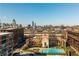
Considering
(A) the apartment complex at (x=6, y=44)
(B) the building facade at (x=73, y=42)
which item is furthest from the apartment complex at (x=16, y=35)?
(B) the building facade at (x=73, y=42)

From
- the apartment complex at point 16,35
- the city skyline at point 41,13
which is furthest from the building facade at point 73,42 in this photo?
the apartment complex at point 16,35

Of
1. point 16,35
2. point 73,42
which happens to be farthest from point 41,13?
point 73,42

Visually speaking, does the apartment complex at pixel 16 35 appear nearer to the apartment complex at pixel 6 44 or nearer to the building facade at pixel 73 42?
the apartment complex at pixel 6 44

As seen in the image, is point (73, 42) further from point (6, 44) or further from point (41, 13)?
point (6, 44)

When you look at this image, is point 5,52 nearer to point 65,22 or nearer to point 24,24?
point 24,24

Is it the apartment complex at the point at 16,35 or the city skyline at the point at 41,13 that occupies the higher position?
the city skyline at the point at 41,13

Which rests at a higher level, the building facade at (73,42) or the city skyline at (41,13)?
the city skyline at (41,13)

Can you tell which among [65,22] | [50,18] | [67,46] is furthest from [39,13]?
[67,46]

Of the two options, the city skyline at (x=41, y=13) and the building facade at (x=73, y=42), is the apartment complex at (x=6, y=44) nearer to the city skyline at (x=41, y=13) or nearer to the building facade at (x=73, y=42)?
the city skyline at (x=41, y=13)
